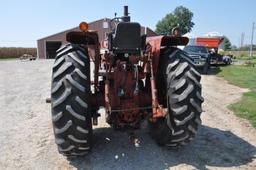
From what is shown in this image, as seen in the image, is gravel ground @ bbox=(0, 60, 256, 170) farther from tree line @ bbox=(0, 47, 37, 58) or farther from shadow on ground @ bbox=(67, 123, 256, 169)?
tree line @ bbox=(0, 47, 37, 58)

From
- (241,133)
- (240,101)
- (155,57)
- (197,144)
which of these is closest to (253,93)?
(240,101)

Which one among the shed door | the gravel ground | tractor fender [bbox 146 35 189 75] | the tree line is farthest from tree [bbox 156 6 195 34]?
tractor fender [bbox 146 35 189 75]

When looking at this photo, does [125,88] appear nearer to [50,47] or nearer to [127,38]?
[127,38]

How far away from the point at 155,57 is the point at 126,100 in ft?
2.83

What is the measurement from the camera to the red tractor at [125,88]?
4414mm

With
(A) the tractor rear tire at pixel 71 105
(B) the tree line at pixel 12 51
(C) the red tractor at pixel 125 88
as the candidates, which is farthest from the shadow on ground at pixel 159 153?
(B) the tree line at pixel 12 51

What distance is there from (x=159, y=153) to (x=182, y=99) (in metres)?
1.12

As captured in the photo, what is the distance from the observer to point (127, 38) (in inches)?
191

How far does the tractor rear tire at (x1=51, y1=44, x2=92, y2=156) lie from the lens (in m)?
4.36

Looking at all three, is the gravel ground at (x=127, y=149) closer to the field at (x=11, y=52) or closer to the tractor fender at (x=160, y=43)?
the tractor fender at (x=160, y=43)

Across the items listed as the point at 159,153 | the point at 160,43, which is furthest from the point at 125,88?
the point at 159,153

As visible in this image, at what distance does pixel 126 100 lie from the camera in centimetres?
509

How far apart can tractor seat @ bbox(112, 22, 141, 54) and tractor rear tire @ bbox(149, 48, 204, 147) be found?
0.59 m

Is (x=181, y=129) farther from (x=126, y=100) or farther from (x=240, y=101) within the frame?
(x=240, y=101)
